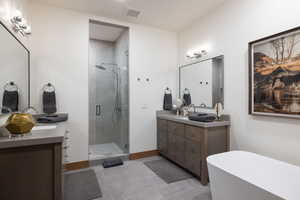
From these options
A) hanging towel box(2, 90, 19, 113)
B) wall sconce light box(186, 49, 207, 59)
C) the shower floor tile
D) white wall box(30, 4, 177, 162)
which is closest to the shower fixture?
the shower floor tile

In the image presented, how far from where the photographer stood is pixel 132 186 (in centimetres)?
231

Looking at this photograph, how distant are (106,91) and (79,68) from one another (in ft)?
4.97

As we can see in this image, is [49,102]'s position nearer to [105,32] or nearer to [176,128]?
[105,32]

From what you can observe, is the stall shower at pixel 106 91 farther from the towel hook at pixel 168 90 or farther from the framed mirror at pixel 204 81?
the framed mirror at pixel 204 81

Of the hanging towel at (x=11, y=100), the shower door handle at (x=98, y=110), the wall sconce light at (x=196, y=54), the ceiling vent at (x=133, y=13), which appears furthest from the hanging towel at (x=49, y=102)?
the wall sconce light at (x=196, y=54)

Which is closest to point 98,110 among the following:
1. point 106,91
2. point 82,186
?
point 106,91

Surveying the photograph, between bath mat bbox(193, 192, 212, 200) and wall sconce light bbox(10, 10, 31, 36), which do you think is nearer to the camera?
wall sconce light bbox(10, 10, 31, 36)

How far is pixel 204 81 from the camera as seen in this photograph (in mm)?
3021

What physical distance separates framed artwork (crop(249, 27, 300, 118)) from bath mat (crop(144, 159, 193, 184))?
1.46 meters

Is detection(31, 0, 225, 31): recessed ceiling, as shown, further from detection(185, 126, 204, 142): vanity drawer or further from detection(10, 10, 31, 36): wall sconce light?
detection(185, 126, 204, 142): vanity drawer

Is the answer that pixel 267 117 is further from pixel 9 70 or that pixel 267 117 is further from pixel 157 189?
pixel 9 70

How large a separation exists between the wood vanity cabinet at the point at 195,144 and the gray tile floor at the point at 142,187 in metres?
0.24

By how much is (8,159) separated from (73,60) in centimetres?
203

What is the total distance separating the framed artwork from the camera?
173 cm
